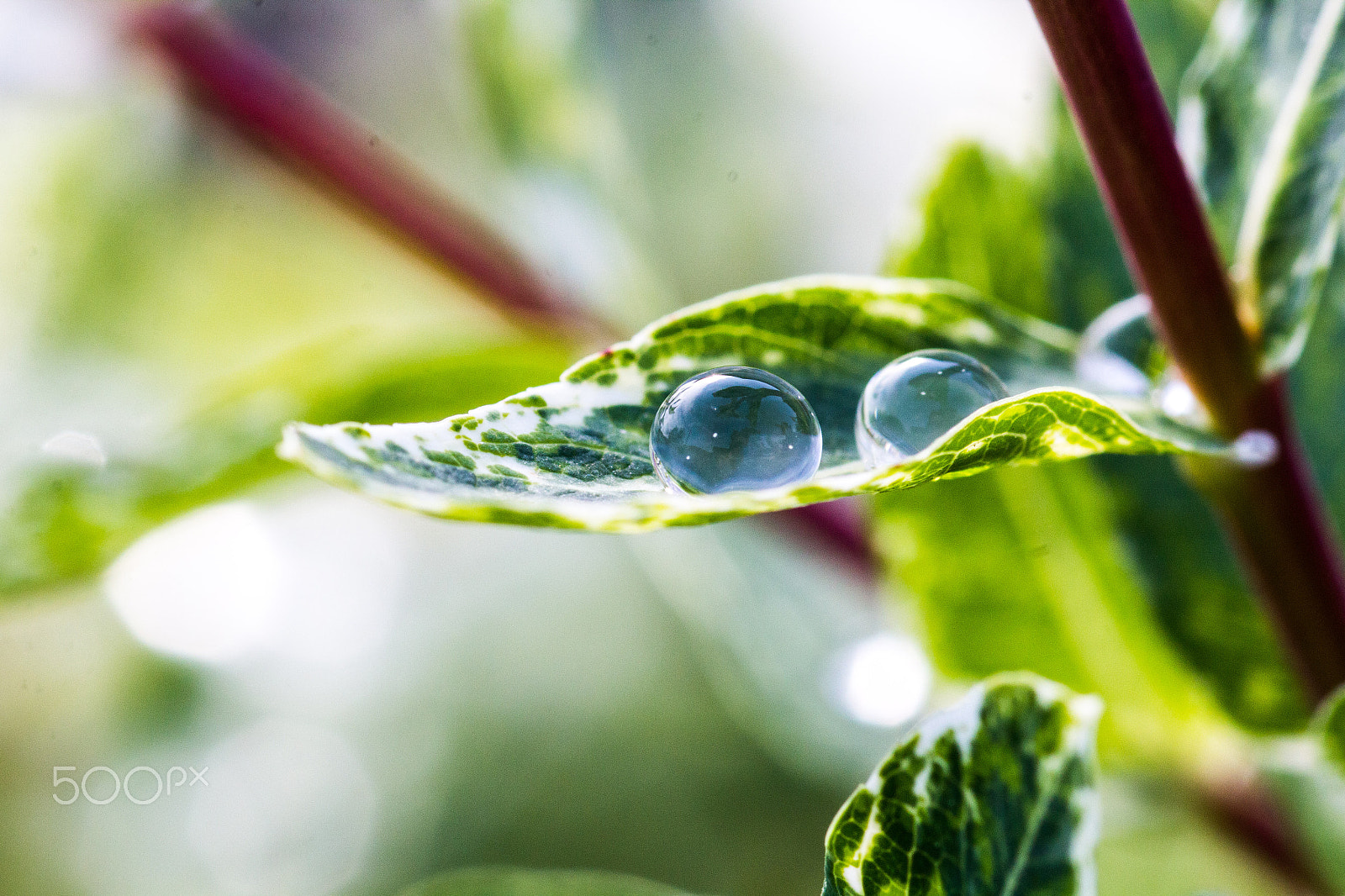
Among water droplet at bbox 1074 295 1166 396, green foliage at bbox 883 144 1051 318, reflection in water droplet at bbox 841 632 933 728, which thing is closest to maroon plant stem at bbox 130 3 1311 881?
reflection in water droplet at bbox 841 632 933 728

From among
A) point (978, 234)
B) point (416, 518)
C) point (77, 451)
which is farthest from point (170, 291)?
point (978, 234)

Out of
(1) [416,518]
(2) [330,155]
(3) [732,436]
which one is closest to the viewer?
(3) [732,436]

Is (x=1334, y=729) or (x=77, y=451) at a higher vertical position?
(x=77, y=451)

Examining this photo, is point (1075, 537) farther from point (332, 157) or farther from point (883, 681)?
point (332, 157)

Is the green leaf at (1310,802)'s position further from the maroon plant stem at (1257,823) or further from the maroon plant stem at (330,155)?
the maroon plant stem at (330,155)

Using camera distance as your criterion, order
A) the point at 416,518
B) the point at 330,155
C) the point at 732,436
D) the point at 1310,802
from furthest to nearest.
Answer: the point at 416,518 → the point at 330,155 → the point at 1310,802 → the point at 732,436

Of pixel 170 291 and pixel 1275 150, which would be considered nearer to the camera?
pixel 1275 150

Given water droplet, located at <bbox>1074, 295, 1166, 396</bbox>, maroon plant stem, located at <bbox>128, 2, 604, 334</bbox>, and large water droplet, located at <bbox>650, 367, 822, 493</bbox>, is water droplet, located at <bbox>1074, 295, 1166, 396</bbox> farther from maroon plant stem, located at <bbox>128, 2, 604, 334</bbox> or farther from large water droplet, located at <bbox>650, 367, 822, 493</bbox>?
maroon plant stem, located at <bbox>128, 2, 604, 334</bbox>

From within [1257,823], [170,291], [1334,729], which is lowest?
[1257,823]
